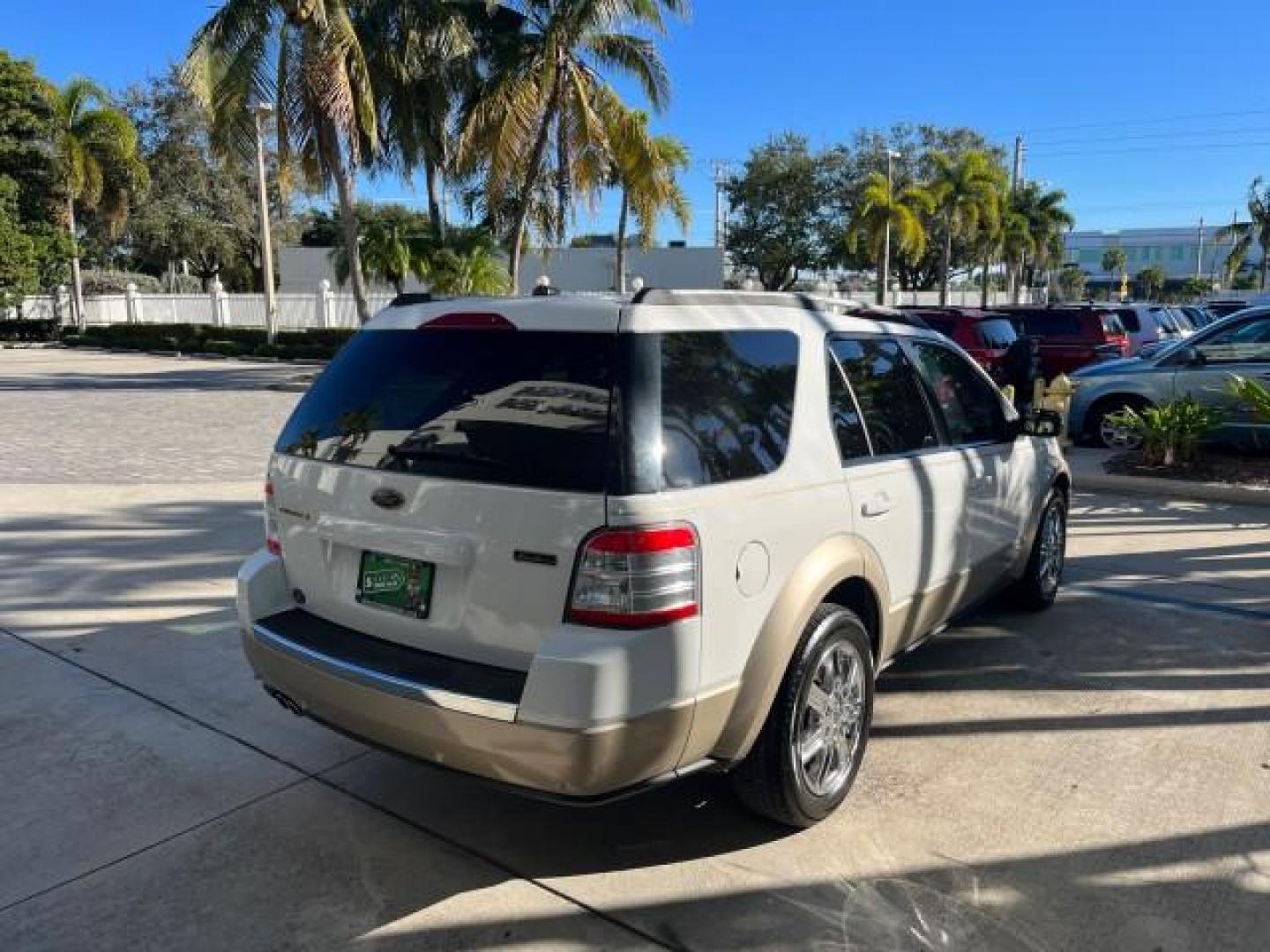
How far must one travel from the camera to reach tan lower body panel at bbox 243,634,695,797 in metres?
2.68

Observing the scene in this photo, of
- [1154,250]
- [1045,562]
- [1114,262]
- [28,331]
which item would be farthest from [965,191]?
[1154,250]

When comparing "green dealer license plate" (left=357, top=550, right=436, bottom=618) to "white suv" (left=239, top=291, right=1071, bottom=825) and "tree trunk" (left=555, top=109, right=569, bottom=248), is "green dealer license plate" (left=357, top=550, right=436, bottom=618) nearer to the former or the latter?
"white suv" (left=239, top=291, right=1071, bottom=825)

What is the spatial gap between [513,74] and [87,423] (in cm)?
1015

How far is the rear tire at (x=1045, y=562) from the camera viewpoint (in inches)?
217

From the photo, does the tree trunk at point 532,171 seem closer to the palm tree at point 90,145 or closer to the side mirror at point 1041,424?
the side mirror at point 1041,424

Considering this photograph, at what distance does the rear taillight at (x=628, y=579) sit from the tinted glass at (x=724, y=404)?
0.60 ft

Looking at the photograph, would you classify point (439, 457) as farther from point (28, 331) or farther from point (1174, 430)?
point (28, 331)

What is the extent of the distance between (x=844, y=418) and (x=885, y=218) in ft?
136

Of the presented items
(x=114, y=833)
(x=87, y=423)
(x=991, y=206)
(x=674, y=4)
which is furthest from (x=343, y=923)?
(x=991, y=206)

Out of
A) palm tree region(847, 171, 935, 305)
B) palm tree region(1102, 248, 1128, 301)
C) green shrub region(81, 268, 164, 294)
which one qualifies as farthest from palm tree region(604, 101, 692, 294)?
palm tree region(1102, 248, 1128, 301)

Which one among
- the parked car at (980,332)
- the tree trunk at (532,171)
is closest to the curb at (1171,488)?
the parked car at (980,332)

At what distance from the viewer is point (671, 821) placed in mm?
3500

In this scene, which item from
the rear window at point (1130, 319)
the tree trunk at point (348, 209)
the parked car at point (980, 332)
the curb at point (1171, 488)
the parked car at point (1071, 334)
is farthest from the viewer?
the tree trunk at point (348, 209)

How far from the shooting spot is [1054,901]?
9.83 ft
